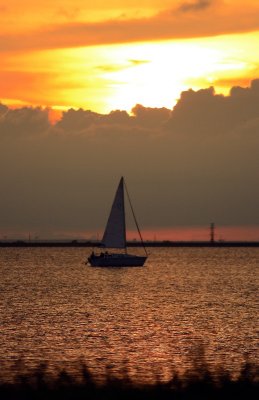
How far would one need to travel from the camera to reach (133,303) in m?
94.4

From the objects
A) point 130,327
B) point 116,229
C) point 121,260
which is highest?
point 116,229

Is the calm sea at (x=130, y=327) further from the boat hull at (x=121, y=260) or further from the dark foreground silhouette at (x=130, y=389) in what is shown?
the boat hull at (x=121, y=260)

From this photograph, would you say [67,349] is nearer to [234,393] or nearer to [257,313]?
[234,393]

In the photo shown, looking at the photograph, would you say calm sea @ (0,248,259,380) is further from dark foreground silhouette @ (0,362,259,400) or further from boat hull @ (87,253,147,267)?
boat hull @ (87,253,147,267)

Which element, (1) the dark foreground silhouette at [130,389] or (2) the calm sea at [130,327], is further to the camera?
(2) the calm sea at [130,327]

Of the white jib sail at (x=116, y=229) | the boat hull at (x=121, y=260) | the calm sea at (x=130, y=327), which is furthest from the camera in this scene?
the boat hull at (x=121, y=260)

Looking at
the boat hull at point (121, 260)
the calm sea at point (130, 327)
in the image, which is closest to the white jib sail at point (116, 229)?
the boat hull at point (121, 260)

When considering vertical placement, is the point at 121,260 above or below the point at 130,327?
above

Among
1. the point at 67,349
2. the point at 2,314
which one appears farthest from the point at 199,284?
the point at 67,349

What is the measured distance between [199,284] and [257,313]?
53190 millimetres

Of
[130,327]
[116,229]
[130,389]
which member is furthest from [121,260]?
[130,389]

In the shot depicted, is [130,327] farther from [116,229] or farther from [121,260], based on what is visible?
[121,260]

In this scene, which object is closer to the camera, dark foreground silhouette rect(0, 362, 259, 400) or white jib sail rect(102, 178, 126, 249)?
dark foreground silhouette rect(0, 362, 259, 400)

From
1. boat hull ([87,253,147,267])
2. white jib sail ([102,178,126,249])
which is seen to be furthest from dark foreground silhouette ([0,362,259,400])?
boat hull ([87,253,147,267])
